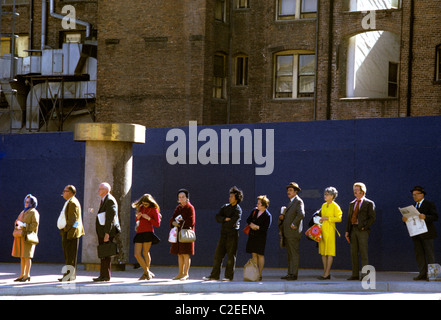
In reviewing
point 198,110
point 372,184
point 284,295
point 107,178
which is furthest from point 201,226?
point 198,110

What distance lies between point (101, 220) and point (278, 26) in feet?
70.1

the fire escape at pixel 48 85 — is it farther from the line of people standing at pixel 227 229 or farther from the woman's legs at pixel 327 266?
the woman's legs at pixel 327 266

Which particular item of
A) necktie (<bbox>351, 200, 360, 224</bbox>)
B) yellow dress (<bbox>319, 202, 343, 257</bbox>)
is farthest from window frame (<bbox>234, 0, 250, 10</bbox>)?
necktie (<bbox>351, 200, 360, 224</bbox>)

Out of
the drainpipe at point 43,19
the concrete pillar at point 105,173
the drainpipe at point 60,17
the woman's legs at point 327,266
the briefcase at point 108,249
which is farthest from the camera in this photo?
the drainpipe at point 43,19

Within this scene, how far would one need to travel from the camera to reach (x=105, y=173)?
18.3m

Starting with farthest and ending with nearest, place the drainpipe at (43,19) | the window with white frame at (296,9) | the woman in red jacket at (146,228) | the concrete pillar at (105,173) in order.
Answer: the drainpipe at (43,19), the window with white frame at (296,9), the concrete pillar at (105,173), the woman in red jacket at (146,228)

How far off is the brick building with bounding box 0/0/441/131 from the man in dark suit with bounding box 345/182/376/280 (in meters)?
17.2

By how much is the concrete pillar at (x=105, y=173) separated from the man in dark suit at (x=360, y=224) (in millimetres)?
5053

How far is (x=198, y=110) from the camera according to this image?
3462cm

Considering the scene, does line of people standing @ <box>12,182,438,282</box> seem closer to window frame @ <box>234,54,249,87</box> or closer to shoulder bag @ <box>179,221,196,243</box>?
shoulder bag @ <box>179,221,196,243</box>

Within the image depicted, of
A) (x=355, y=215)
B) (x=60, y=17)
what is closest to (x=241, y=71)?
(x=60, y=17)

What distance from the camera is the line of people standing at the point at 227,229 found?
15.8 meters

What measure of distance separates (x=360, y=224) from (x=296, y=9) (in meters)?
20.4

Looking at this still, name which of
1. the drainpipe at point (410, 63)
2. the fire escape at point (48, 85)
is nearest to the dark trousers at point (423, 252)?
the drainpipe at point (410, 63)
